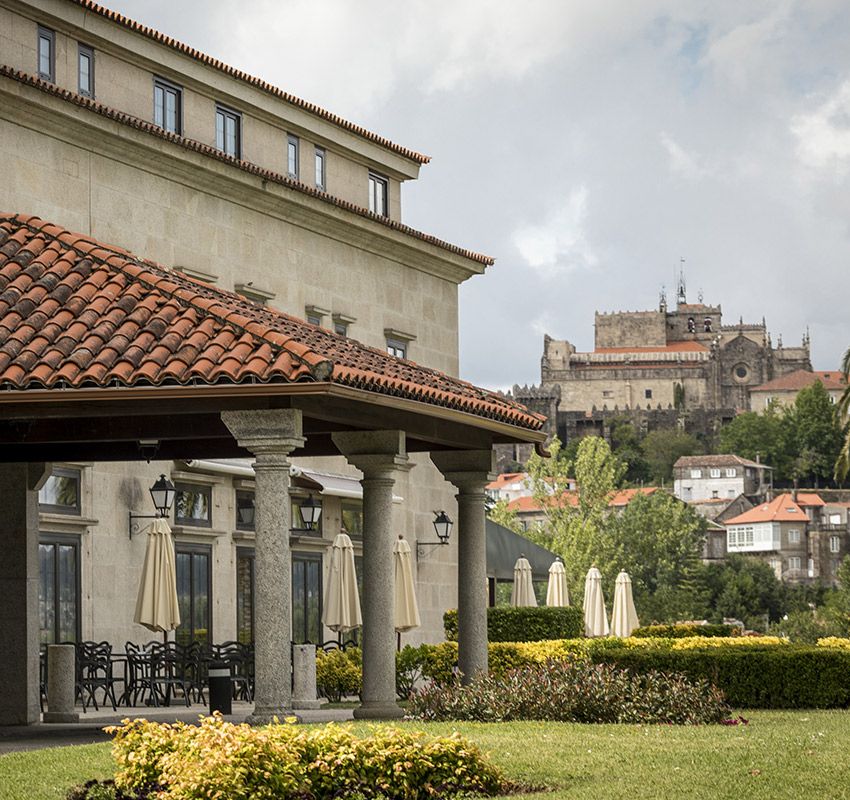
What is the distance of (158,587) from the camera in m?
24.6

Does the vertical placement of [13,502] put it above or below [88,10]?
below

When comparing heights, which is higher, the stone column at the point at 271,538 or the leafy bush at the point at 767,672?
the stone column at the point at 271,538

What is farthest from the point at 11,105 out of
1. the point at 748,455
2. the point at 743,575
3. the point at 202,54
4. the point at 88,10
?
the point at 748,455

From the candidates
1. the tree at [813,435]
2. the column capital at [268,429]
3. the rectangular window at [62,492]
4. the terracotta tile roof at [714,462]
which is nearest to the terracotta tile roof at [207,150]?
the rectangular window at [62,492]

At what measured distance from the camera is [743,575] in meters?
125

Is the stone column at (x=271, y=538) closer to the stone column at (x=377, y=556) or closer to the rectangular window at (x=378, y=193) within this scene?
the stone column at (x=377, y=556)

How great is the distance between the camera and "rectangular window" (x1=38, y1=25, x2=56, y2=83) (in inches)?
1049

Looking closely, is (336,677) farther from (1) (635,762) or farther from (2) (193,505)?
(1) (635,762)

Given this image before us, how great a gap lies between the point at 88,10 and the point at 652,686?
15.7m

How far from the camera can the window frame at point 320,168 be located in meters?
34.4

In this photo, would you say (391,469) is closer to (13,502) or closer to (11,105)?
(13,502)

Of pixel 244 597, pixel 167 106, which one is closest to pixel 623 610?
pixel 244 597

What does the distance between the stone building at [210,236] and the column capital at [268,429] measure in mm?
4258

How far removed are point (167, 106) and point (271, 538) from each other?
1670 cm
